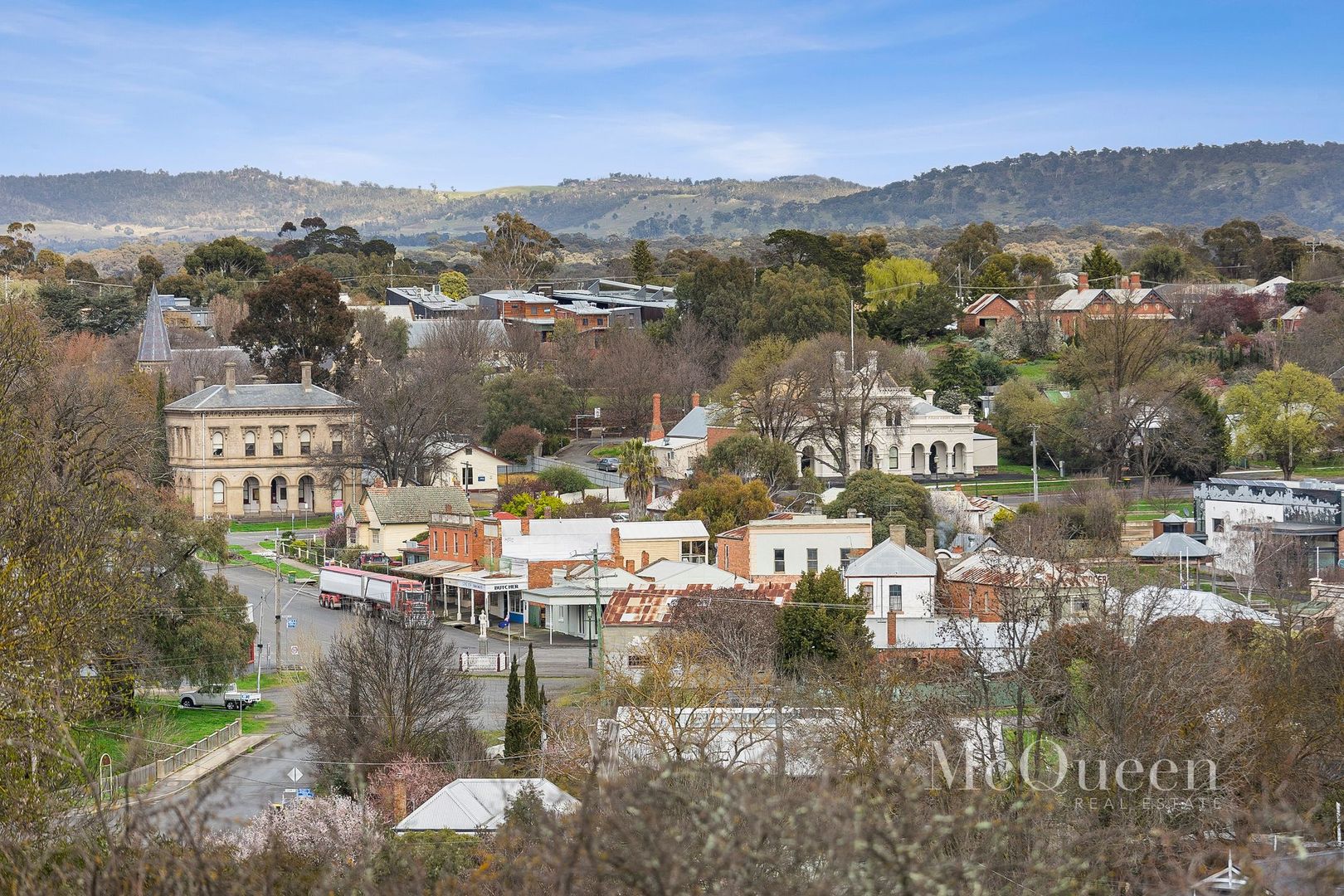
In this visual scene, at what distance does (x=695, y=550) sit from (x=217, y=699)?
1617cm

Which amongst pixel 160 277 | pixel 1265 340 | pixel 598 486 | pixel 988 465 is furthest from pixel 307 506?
pixel 160 277

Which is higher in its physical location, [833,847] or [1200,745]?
[833,847]

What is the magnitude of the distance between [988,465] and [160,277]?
72.6m

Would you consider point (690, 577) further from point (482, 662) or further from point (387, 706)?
point (387, 706)

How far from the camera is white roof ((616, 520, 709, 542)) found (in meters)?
50.3

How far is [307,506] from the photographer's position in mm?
69062

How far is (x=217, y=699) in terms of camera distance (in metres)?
38.6

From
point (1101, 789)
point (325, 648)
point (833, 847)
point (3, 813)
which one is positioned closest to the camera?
point (833, 847)

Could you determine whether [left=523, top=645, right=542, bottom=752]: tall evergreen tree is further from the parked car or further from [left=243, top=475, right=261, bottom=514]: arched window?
[left=243, top=475, right=261, bottom=514]: arched window

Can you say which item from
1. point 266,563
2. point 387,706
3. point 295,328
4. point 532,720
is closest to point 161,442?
point 295,328

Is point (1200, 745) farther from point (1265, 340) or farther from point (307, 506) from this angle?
point (1265, 340)

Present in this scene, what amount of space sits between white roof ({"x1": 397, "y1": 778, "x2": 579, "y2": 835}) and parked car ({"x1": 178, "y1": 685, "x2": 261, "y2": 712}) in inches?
535

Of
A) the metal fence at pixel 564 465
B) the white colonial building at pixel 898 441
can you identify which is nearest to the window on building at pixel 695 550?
the metal fence at pixel 564 465

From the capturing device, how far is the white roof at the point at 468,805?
79.3ft
